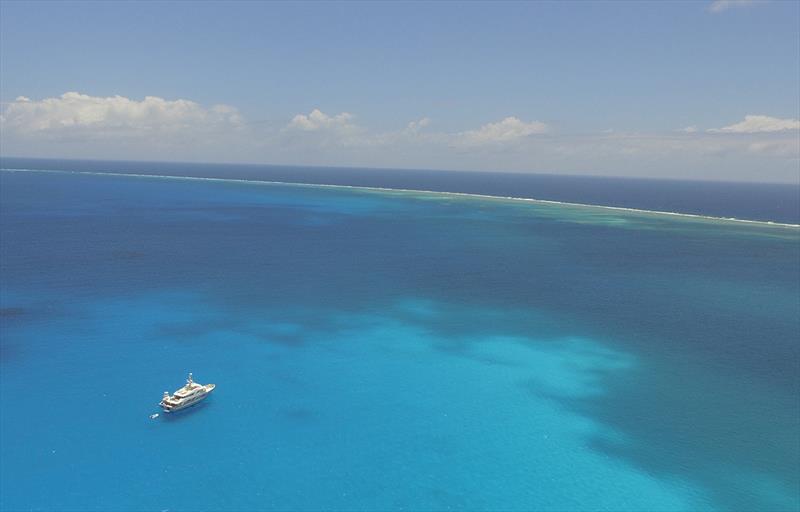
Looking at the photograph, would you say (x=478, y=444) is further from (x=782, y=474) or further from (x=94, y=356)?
(x=94, y=356)

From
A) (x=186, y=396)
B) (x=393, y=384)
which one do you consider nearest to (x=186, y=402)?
(x=186, y=396)

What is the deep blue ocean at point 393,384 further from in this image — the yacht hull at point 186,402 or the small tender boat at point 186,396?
the small tender boat at point 186,396

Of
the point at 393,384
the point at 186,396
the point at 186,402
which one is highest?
the point at 186,396

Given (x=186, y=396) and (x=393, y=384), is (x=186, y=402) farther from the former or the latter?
(x=393, y=384)

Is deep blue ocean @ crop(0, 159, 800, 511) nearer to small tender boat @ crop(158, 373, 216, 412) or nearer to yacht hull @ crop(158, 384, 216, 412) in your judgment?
yacht hull @ crop(158, 384, 216, 412)

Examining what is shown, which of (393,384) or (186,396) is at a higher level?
(186,396)

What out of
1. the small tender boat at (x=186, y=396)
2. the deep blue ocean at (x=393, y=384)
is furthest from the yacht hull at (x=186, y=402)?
the deep blue ocean at (x=393, y=384)
